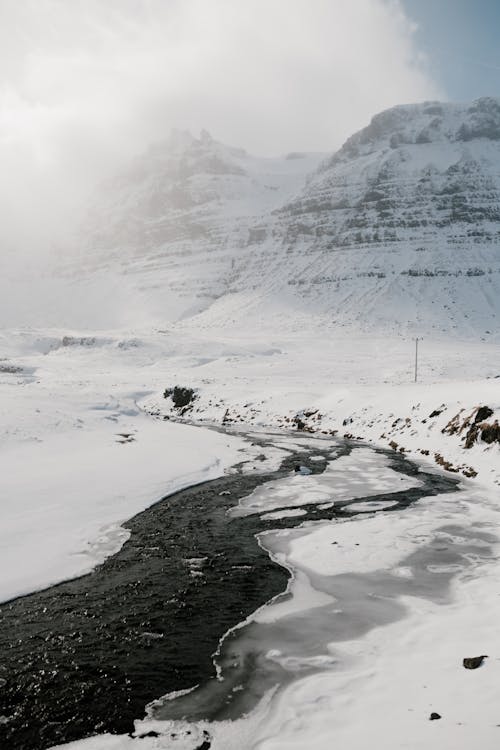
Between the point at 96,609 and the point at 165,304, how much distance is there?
176216mm

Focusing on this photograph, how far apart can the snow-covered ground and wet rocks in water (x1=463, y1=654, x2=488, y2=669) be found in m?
0.12

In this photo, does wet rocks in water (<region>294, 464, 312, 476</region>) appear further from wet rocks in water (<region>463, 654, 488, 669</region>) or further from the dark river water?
wet rocks in water (<region>463, 654, 488, 669</region>)

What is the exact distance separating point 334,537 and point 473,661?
6.81m

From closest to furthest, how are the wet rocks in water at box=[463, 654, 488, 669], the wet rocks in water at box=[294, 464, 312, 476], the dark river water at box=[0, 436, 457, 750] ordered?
the dark river water at box=[0, 436, 457, 750]
the wet rocks in water at box=[463, 654, 488, 669]
the wet rocks in water at box=[294, 464, 312, 476]

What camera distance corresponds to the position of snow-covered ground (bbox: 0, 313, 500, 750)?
623cm

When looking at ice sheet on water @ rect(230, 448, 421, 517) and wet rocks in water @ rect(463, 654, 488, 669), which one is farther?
ice sheet on water @ rect(230, 448, 421, 517)

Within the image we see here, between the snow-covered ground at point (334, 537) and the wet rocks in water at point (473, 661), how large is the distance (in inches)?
4.9

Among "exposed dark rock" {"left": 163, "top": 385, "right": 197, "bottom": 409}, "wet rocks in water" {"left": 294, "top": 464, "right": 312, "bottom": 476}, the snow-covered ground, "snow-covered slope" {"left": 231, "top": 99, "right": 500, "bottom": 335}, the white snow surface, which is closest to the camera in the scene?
the snow-covered ground

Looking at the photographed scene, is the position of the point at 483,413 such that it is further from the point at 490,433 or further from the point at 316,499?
the point at 316,499

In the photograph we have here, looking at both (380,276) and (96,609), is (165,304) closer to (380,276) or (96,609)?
(380,276)

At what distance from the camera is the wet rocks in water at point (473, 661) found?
7.06 metres

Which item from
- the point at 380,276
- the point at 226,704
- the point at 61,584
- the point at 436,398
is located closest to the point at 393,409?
the point at 436,398

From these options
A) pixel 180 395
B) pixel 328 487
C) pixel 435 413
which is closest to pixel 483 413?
pixel 435 413

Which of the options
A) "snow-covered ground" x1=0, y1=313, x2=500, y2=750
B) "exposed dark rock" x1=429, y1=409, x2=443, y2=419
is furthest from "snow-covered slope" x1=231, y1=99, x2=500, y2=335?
"exposed dark rock" x1=429, y1=409, x2=443, y2=419
